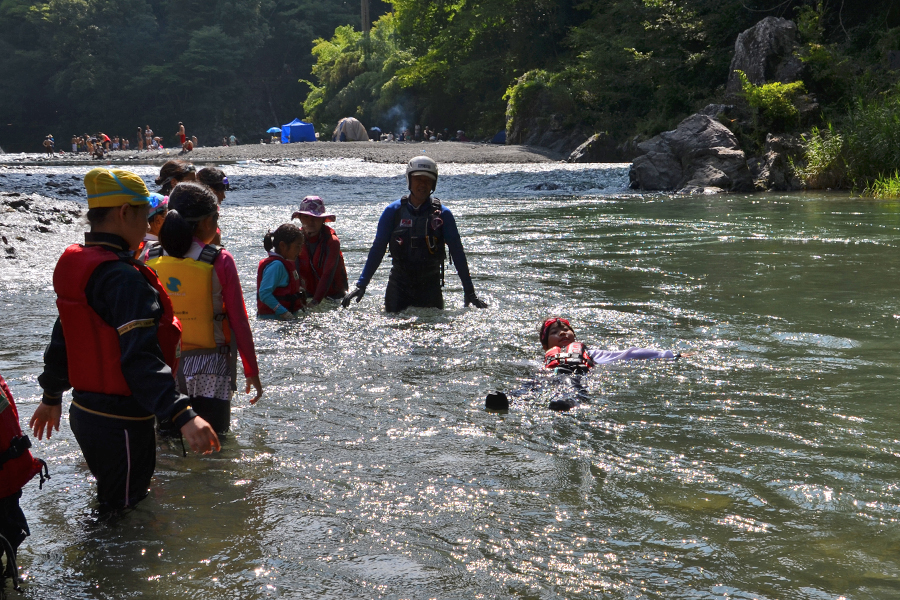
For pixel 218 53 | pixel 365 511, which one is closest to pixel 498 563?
pixel 365 511

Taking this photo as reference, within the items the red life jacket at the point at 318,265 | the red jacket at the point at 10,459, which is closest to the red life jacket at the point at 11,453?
the red jacket at the point at 10,459

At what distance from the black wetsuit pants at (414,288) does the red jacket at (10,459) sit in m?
4.95

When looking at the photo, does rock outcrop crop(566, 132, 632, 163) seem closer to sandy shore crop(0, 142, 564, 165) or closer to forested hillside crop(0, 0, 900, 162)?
forested hillside crop(0, 0, 900, 162)

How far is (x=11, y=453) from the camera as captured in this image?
2.93m

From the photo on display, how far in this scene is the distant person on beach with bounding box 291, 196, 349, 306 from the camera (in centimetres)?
791

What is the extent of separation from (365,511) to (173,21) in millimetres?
77862

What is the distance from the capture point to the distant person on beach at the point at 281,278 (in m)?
7.22

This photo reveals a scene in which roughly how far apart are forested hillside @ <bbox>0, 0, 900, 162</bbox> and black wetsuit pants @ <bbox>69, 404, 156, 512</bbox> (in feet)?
68.6

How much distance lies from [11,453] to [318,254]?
537cm

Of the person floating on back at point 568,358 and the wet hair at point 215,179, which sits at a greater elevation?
the wet hair at point 215,179

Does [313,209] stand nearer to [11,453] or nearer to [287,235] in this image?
[287,235]

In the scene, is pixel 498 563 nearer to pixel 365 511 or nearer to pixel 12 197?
pixel 365 511

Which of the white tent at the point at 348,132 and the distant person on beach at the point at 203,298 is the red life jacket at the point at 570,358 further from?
the white tent at the point at 348,132

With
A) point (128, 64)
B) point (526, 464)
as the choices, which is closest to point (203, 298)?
point (526, 464)
